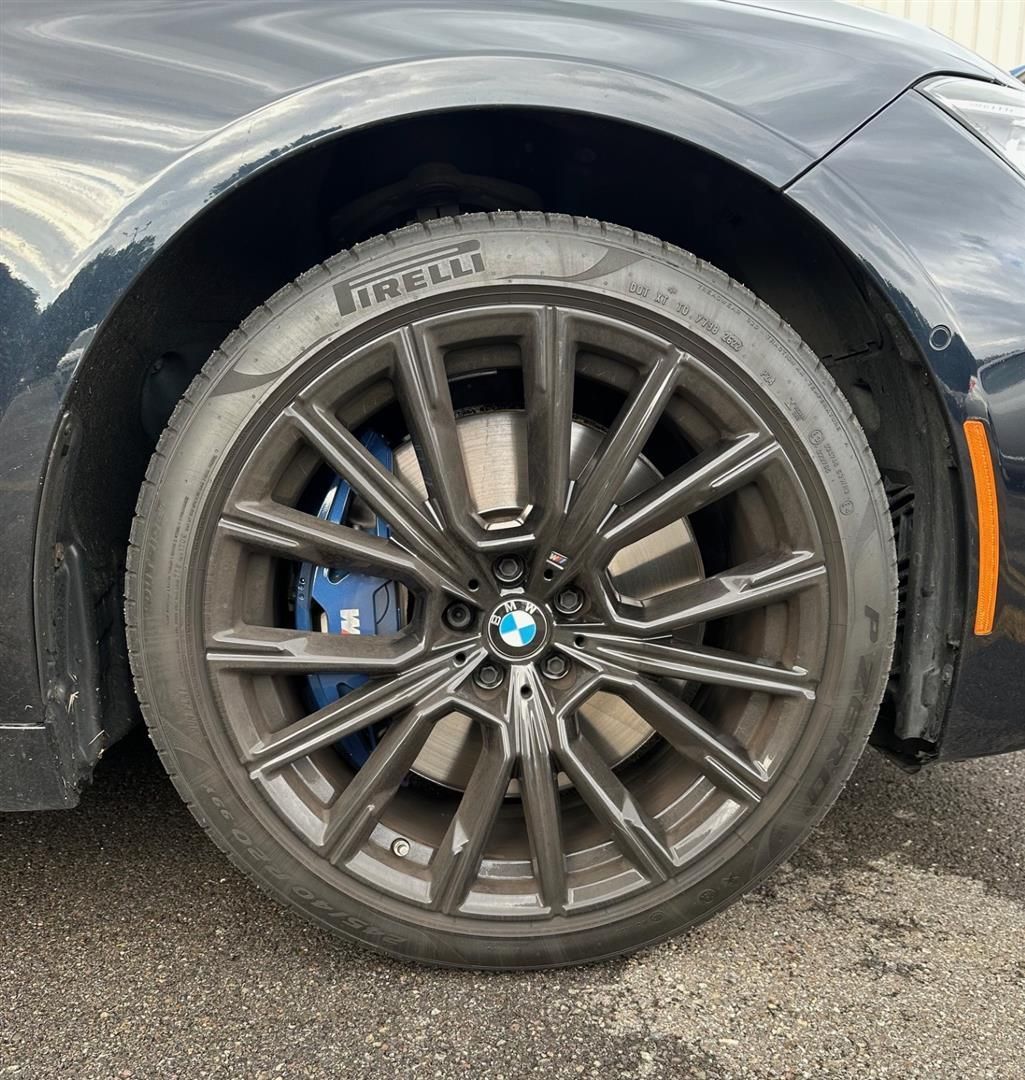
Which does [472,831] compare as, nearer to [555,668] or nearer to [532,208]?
[555,668]

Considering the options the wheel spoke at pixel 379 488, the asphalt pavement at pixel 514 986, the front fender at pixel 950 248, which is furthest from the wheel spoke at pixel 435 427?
the asphalt pavement at pixel 514 986

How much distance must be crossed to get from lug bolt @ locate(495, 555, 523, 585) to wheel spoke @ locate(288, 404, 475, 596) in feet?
0.15

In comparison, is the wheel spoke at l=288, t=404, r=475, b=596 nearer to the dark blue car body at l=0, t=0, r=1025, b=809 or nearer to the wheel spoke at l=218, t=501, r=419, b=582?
the wheel spoke at l=218, t=501, r=419, b=582

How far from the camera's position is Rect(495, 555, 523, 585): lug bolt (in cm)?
141

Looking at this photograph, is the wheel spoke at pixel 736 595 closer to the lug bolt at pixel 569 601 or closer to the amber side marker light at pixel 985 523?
the lug bolt at pixel 569 601

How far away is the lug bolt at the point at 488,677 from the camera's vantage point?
1438 mm

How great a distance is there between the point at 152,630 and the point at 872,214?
1246 millimetres

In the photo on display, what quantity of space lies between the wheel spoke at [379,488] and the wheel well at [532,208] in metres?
0.33

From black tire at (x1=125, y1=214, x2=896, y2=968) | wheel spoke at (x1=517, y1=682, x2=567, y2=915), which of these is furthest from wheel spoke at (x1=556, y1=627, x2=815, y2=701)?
wheel spoke at (x1=517, y1=682, x2=567, y2=915)

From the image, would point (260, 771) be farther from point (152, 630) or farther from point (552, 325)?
point (552, 325)

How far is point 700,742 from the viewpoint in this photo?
1.44 meters

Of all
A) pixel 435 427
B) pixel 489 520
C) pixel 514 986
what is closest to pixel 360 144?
pixel 435 427

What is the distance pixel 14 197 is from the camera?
128cm

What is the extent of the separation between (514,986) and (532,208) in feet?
4.40
